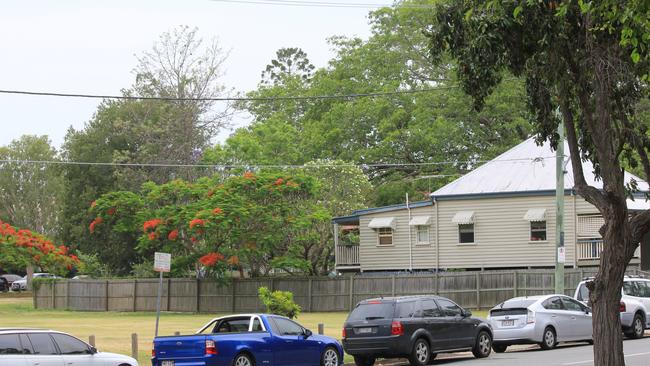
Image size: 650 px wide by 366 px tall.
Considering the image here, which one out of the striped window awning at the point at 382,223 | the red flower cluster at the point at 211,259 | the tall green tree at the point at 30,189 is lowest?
the red flower cluster at the point at 211,259

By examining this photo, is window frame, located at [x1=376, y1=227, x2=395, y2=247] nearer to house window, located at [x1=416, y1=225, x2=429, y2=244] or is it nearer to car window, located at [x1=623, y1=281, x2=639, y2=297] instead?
house window, located at [x1=416, y1=225, x2=429, y2=244]

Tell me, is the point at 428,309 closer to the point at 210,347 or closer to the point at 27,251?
the point at 210,347

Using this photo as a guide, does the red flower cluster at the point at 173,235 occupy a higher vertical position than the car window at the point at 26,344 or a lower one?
higher

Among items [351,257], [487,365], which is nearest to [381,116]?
[351,257]

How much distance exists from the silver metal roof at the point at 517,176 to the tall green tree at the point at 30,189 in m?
54.8

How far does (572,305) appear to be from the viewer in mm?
28922

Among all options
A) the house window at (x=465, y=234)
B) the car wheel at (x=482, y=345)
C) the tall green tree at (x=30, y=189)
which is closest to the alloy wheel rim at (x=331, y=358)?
the car wheel at (x=482, y=345)

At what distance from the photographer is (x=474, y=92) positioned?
653 inches

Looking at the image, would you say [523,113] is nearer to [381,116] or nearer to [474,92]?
[381,116]

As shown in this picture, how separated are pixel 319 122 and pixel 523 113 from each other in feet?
47.4

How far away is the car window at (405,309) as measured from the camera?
2414 centimetres

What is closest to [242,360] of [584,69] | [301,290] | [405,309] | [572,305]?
[405,309]

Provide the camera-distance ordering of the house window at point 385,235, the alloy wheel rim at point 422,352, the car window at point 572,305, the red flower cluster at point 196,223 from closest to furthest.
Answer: the alloy wheel rim at point 422,352
the car window at point 572,305
the red flower cluster at point 196,223
the house window at point 385,235

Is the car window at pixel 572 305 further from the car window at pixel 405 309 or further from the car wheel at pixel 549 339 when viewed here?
the car window at pixel 405 309
